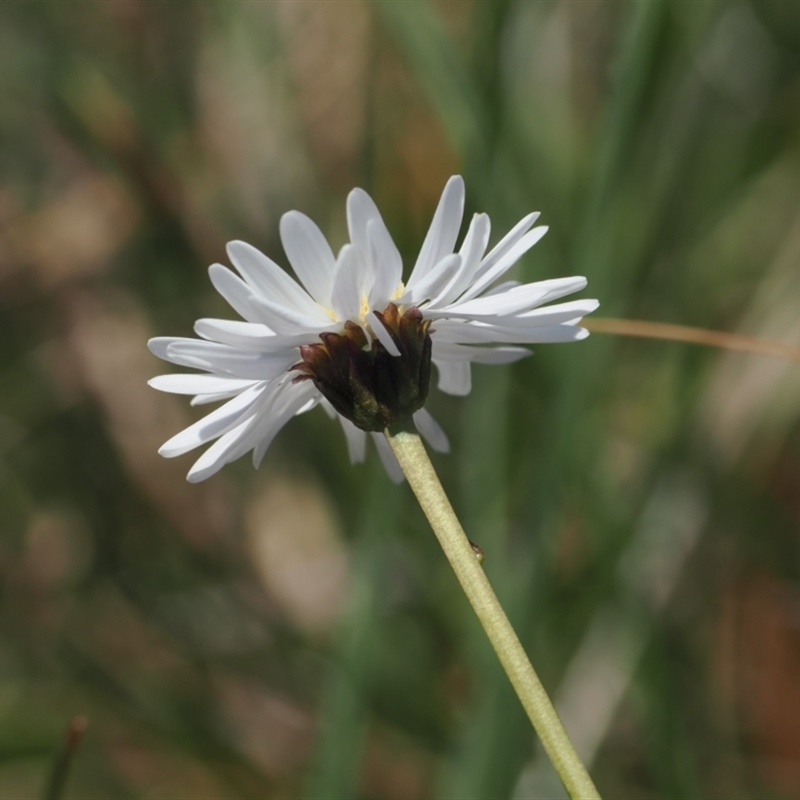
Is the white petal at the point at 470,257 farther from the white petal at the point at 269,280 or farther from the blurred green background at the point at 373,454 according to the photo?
the blurred green background at the point at 373,454

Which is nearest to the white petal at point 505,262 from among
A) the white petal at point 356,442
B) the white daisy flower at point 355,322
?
the white daisy flower at point 355,322

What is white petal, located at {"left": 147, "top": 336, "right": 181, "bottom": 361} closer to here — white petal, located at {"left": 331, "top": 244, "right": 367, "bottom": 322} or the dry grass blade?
white petal, located at {"left": 331, "top": 244, "right": 367, "bottom": 322}

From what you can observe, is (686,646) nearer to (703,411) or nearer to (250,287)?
(703,411)

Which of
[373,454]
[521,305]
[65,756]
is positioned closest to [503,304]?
[521,305]

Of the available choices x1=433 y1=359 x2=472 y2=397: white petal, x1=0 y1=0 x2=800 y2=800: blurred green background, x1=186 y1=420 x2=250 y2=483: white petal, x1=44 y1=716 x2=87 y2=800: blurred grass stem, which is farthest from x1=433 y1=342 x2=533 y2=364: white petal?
x1=0 y1=0 x2=800 y2=800: blurred green background

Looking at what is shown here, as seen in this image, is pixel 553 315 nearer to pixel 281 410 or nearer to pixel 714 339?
pixel 281 410

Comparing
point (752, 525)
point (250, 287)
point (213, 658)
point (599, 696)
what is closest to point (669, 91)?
point (752, 525)
